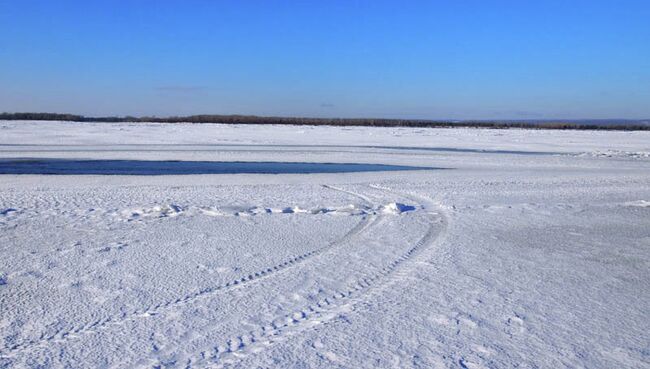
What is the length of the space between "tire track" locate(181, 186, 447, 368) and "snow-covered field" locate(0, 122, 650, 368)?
2cm

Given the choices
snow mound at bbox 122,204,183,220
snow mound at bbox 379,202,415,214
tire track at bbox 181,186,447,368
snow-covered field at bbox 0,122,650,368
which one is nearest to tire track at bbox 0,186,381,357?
snow-covered field at bbox 0,122,650,368

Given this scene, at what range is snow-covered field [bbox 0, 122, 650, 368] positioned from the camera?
3.98 metres

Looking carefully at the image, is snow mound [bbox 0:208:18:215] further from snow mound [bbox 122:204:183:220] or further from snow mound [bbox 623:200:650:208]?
snow mound [bbox 623:200:650:208]

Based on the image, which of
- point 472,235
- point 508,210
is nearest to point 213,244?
point 472,235

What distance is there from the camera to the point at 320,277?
5656 mm

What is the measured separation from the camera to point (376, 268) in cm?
600

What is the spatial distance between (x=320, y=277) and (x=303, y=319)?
1.16 meters

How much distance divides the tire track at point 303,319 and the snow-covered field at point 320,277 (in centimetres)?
2

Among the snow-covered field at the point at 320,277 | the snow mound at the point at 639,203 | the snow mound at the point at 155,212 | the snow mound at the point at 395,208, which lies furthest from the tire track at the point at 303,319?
the snow mound at the point at 639,203

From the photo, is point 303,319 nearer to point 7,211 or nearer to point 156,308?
point 156,308

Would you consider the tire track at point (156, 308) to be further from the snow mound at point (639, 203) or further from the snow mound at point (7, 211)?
the snow mound at point (639, 203)

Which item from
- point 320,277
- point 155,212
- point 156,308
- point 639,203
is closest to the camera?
point 156,308

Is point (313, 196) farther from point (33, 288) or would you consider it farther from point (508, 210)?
point (33, 288)

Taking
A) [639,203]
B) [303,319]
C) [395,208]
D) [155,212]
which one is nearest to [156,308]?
[303,319]
